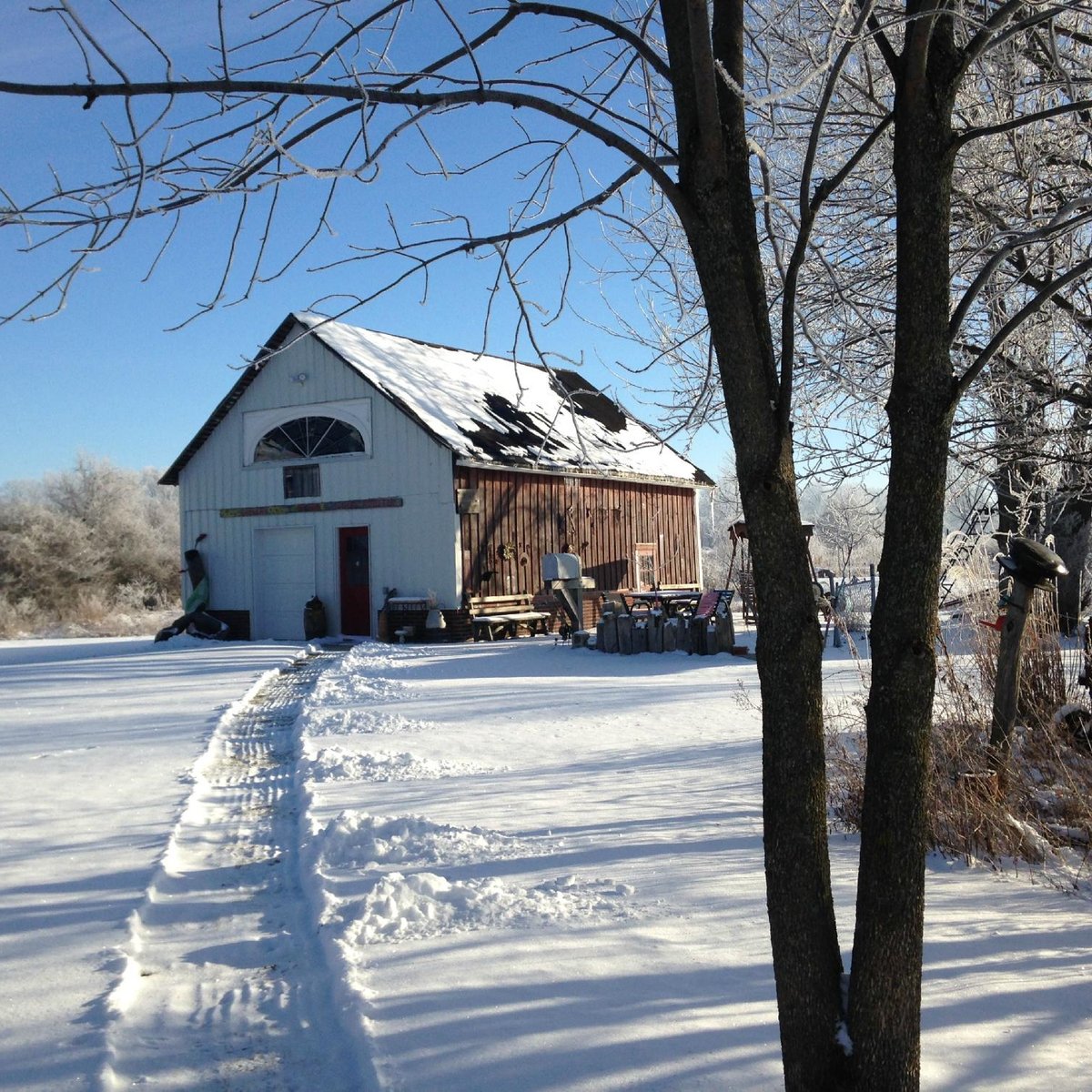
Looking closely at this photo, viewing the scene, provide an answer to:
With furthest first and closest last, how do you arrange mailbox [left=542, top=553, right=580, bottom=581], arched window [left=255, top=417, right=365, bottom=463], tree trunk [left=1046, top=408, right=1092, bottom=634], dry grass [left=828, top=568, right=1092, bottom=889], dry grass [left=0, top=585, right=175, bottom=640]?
dry grass [left=0, top=585, right=175, bottom=640] < arched window [left=255, top=417, right=365, bottom=463] < mailbox [left=542, top=553, right=580, bottom=581] < tree trunk [left=1046, top=408, right=1092, bottom=634] < dry grass [left=828, top=568, right=1092, bottom=889]

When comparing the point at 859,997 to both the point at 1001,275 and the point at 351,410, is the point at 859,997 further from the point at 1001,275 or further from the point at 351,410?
the point at 351,410

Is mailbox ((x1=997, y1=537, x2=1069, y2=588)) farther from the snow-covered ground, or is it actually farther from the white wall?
the white wall

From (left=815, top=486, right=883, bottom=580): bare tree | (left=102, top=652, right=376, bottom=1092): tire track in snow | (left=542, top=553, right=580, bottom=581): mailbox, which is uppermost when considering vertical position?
(left=815, top=486, right=883, bottom=580): bare tree

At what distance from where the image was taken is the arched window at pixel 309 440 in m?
21.0

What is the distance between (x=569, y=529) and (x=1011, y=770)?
679 inches

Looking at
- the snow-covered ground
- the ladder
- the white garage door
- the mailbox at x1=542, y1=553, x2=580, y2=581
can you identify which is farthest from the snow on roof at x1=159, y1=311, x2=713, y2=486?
the snow-covered ground

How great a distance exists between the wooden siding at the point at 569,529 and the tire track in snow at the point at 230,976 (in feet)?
44.7

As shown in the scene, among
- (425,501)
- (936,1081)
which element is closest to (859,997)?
(936,1081)

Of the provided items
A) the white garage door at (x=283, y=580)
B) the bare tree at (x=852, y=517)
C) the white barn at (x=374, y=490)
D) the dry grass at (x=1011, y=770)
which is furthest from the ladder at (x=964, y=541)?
the white garage door at (x=283, y=580)

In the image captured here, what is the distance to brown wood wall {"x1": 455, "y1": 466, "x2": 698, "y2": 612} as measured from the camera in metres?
20.2

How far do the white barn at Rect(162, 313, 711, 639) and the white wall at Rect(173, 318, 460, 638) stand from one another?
0.03m

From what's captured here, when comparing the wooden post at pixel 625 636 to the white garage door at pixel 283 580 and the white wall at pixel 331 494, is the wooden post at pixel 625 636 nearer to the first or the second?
the white wall at pixel 331 494

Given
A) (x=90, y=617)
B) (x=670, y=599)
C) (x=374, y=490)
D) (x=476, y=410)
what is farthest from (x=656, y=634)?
(x=90, y=617)

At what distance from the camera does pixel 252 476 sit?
22203 millimetres
